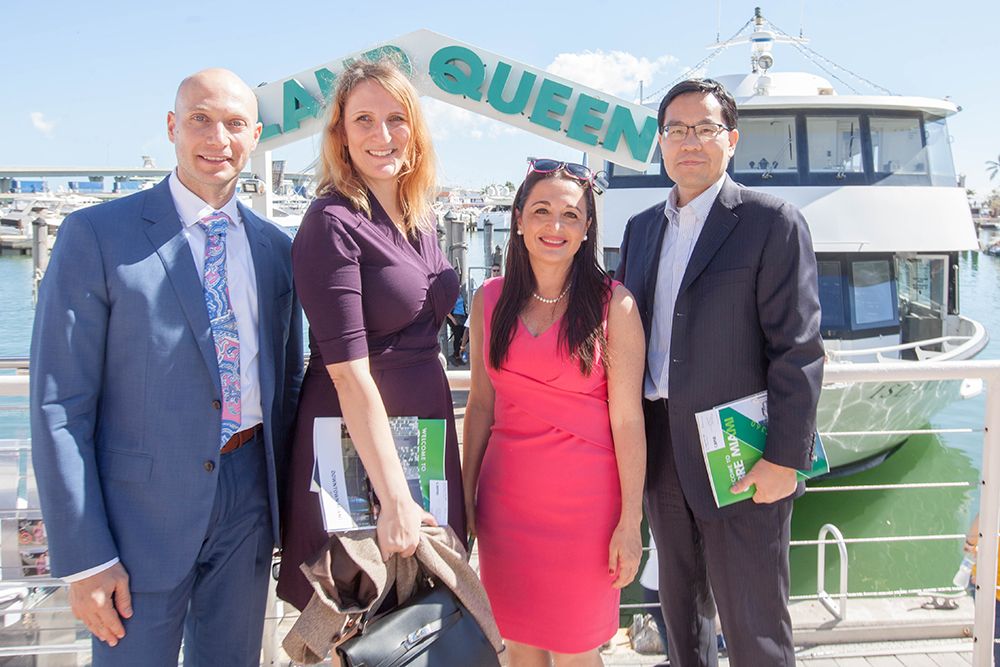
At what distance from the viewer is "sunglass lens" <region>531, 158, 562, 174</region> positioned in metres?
2.11

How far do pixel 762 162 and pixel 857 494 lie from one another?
4.38m

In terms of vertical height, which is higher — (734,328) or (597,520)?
(734,328)

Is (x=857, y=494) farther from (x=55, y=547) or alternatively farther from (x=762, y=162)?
(x=55, y=547)

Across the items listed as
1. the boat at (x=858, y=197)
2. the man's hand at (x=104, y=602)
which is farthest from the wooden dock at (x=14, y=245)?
the man's hand at (x=104, y=602)

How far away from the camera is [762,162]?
348 inches

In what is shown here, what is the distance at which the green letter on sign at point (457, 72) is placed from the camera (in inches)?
224

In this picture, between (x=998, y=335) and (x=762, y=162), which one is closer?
(x=762, y=162)

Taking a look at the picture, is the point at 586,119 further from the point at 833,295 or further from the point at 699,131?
the point at 833,295

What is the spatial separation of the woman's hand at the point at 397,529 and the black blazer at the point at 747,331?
2.73 ft

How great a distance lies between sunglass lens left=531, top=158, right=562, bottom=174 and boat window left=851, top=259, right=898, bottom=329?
Answer: 7519mm

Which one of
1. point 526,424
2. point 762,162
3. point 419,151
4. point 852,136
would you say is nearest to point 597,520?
point 526,424

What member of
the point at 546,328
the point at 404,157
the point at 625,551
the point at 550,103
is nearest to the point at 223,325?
the point at 404,157

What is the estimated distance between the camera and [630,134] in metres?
5.73

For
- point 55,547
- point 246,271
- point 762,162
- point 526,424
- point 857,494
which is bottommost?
point 857,494
